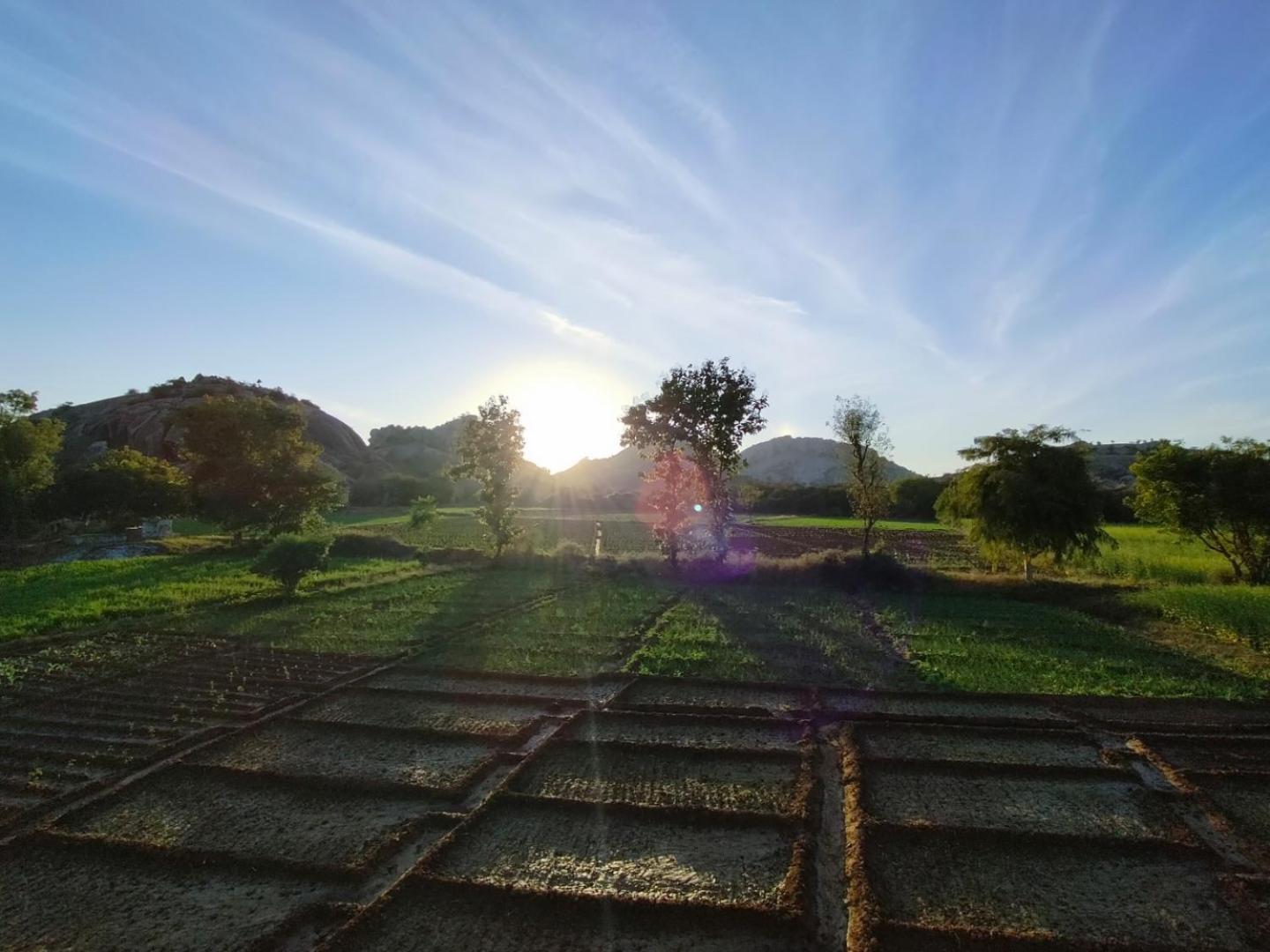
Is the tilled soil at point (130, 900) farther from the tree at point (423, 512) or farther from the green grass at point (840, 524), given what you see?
the green grass at point (840, 524)

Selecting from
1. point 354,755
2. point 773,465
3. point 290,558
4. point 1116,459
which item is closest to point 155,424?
point 290,558

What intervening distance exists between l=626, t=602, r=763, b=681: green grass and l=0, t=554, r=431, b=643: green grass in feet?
34.0

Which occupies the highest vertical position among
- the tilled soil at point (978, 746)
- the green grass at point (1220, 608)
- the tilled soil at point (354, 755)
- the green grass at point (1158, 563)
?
the green grass at point (1158, 563)

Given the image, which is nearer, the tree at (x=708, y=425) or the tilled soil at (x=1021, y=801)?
the tilled soil at (x=1021, y=801)

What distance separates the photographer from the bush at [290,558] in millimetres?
16656

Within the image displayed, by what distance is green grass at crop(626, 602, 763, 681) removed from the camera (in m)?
11.4

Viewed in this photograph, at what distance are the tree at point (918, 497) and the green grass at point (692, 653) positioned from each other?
145ft

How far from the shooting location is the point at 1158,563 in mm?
20969

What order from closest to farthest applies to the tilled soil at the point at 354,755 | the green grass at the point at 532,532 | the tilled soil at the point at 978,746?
the tilled soil at the point at 354,755, the tilled soil at the point at 978,746, the green grass at the point at 532,532

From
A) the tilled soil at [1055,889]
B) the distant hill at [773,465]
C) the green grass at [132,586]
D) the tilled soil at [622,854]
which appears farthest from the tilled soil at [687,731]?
the distant hill at [773,465]

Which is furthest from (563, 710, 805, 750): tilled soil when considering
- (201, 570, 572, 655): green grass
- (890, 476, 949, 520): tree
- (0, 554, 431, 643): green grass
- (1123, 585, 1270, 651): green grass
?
(890, 476, 949, 520): tree

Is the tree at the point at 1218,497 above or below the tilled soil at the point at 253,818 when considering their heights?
above

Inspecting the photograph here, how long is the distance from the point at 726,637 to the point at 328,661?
7217 millimetres

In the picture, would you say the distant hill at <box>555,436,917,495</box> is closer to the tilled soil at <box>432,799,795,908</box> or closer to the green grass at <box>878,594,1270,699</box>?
the green grass at <box>878,594,1270,699</box>
